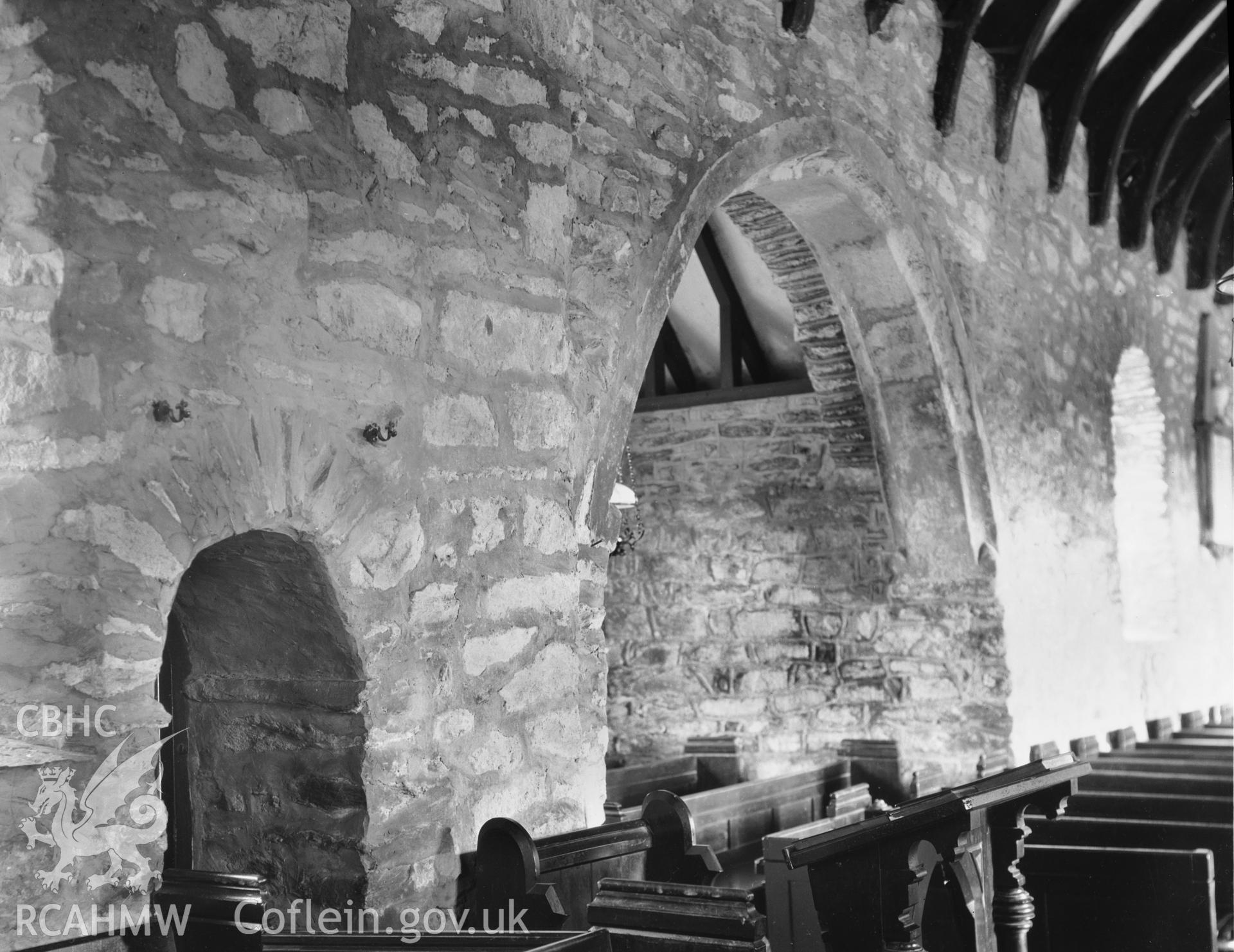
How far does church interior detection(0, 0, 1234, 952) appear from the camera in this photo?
1.86 meters

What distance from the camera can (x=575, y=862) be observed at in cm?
262

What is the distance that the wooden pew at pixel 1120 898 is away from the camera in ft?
10.0

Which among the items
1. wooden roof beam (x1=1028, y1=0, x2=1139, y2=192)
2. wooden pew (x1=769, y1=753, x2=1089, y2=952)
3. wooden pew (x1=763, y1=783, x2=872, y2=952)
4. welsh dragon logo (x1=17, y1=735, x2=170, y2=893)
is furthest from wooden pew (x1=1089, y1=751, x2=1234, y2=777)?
welsh dragon logo (x1=17, y1=735, x2=170, y2=893)

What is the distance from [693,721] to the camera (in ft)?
21.9

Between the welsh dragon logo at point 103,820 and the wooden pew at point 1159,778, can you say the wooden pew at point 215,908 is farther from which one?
the wooden pew at point 1159,778

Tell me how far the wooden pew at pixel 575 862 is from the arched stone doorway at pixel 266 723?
0.90 ft

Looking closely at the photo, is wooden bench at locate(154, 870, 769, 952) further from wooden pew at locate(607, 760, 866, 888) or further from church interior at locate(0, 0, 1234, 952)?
wooden pew at locate(607, 760, 866, 888)

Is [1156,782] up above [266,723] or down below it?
below

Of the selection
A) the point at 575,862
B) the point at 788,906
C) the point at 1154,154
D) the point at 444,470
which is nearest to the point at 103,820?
the point at 444,470

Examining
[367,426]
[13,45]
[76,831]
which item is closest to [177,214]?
[13,45]

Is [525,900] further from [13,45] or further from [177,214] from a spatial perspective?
[13,45]

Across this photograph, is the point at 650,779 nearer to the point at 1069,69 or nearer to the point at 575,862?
the point at 575,862

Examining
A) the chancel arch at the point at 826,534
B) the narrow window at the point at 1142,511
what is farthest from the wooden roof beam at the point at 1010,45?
the narrow window at the point at 1142,511

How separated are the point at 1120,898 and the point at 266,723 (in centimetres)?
220
